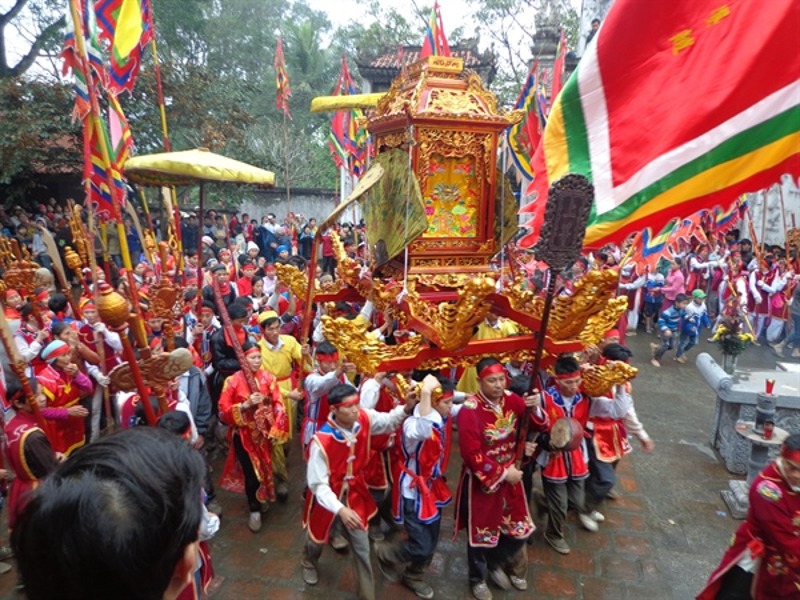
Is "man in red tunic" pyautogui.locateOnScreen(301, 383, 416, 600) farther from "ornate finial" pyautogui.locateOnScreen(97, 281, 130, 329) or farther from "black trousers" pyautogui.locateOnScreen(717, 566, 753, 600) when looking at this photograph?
"black trousers" pyautogui.locateOnScreen(717, 566, 753, 600)

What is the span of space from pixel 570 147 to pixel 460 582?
3.28 m

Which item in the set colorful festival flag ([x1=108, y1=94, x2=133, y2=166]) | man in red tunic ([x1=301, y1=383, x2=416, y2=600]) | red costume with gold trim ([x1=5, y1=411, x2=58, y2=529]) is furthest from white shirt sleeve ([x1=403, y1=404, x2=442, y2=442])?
colorful festival flag ([x1=108, y1=94, x2=133, y2=166])

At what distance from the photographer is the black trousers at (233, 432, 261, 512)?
4.57 m

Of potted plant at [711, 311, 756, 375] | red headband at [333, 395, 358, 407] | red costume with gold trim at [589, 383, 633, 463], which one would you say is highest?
red headband at [333, 395, 358, 407]

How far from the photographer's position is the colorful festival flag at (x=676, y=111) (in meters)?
2.49

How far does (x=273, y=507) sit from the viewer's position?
5.00m

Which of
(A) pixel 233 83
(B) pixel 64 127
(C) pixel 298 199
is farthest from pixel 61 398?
(C) pixel 298 199

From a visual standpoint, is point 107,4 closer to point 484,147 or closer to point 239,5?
point 484,147

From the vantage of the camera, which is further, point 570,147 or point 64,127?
point 64,127

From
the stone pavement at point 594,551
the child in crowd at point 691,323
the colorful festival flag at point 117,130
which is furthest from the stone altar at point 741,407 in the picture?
the colorful festival flag at point 117,130

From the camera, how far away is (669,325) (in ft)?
32.2

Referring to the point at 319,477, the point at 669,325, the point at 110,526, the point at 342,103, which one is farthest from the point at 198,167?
the point at 669,325

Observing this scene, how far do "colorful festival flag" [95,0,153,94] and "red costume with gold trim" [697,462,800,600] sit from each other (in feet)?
20.0

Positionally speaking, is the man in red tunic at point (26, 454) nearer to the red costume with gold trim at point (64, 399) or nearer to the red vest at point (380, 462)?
the red costume with gold trim at point (64, 399)
